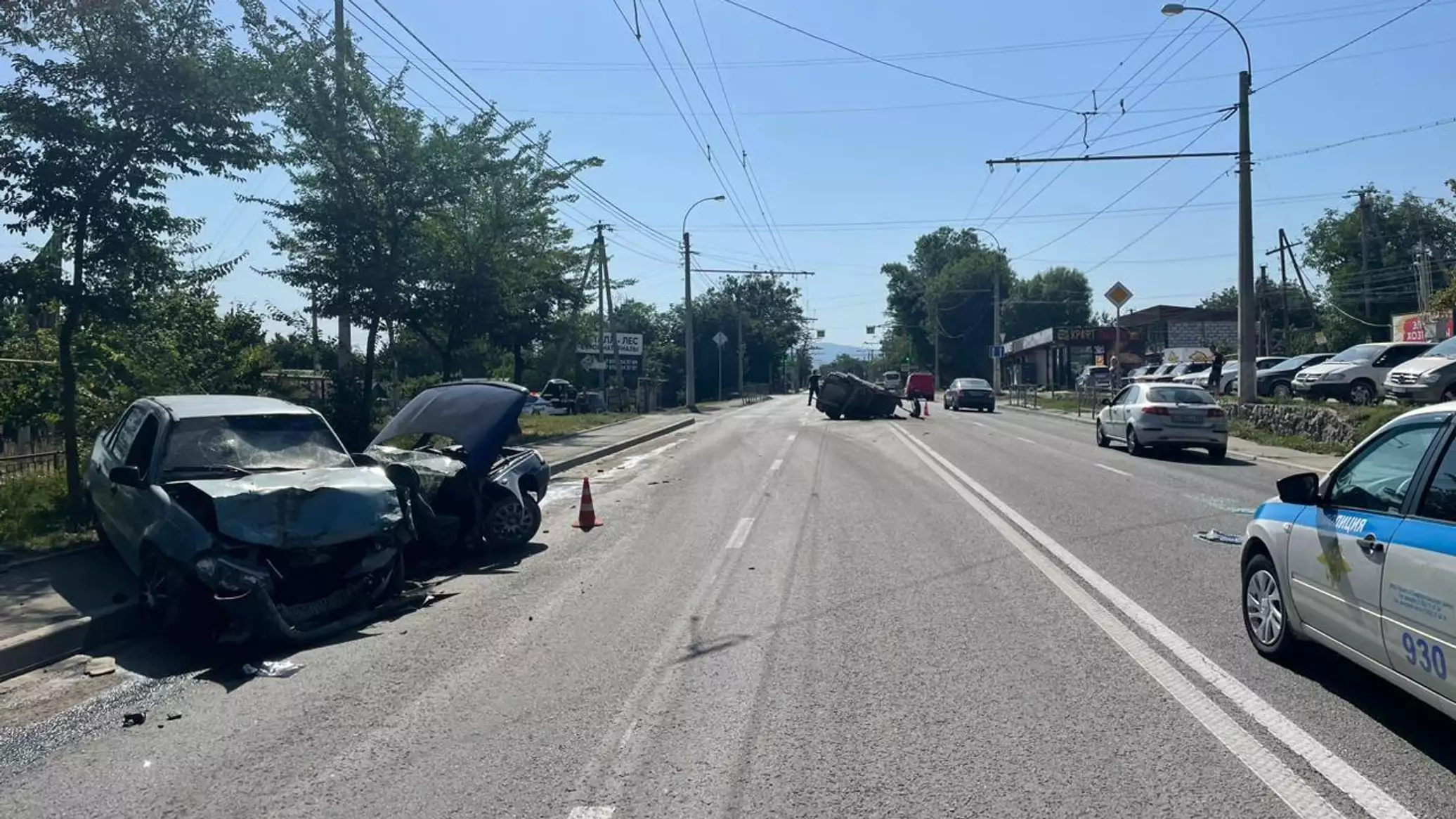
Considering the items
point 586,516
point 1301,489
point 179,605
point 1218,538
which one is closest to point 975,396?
point 586,516

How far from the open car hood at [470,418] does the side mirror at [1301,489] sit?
7.04 m

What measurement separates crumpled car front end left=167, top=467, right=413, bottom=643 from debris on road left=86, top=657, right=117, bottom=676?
2.50 feet

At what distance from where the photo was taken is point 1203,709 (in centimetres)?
566

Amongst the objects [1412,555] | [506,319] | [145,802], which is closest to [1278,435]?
[506,319]

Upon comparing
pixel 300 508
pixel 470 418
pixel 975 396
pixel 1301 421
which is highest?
pixel 470 418

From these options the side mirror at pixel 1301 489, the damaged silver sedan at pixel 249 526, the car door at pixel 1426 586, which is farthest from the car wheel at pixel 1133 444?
the car door at pixel 1426 586

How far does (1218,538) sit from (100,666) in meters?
9.69

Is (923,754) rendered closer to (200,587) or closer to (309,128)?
(200,587)

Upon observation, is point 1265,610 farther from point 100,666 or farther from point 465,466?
point 100,666

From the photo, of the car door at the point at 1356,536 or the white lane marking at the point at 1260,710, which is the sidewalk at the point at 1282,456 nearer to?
the white lane marking at the point at 1260,710

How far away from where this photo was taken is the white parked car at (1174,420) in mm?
21391

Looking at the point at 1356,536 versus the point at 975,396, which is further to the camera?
the point at 975,396

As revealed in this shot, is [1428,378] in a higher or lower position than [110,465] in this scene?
higher

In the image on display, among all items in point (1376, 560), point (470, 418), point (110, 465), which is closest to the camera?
point (1376, 560)
